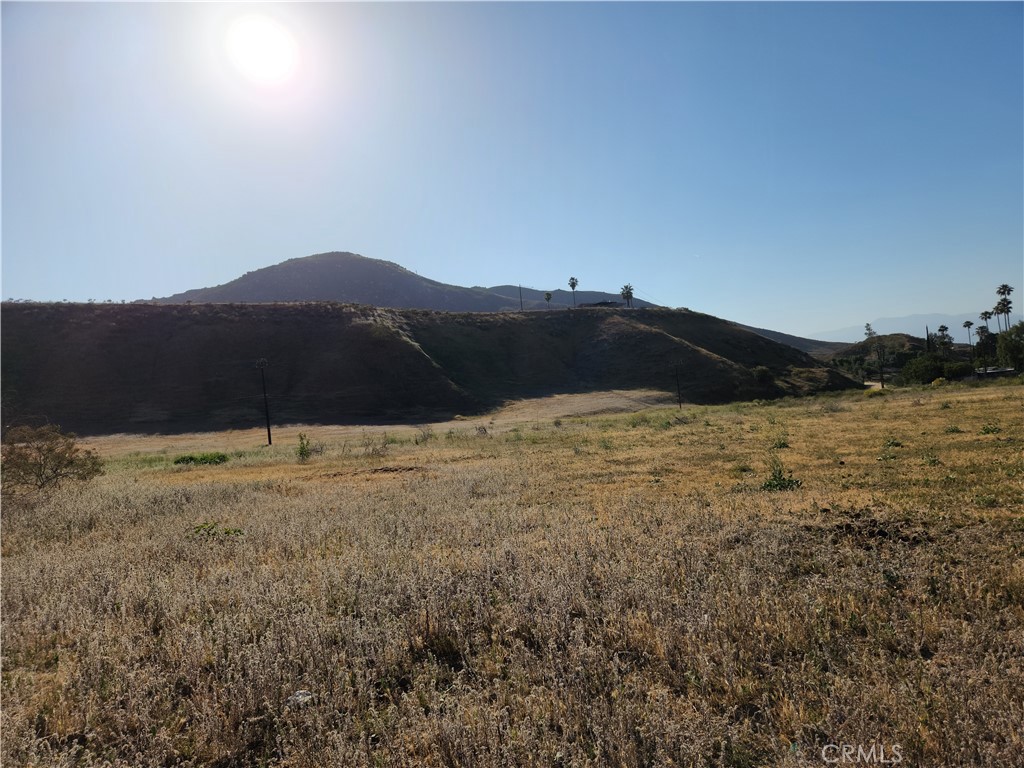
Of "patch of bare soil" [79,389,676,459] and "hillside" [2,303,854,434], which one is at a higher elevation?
"hillside" [2,303,854,434]

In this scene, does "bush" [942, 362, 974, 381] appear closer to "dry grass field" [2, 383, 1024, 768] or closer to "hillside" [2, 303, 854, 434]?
"hillside" [2, 303, 854, 434]

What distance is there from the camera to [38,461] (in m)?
15.2

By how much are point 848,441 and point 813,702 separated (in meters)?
16.7

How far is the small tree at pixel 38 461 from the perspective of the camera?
1464 cm

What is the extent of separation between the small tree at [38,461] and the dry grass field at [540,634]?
593 cm

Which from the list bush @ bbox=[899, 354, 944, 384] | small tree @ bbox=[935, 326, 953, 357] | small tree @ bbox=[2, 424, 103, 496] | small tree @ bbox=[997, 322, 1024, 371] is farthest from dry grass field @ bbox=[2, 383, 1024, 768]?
small tree @ bbox=[935, 326, 953, 357]

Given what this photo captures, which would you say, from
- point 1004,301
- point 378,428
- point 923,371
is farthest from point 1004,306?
point 378,428

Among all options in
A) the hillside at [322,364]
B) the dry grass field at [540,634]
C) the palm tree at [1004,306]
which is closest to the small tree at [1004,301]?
the palm tree at [1004,306]

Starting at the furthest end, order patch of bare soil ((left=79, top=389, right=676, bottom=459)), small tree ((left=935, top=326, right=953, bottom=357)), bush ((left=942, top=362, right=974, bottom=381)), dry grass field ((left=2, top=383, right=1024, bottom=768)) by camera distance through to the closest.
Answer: small tree ((left=935, top=326, right=953, bottom=357)), bush ((left=942, top=362, right=974, bottom=381)), patch of bare soil ((left=79, top=389, right=676, bottom=459)), dry grass field ((left=2, top=383, right=1024, bottom=768))

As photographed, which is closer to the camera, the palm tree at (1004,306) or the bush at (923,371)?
the bush at (923,371)

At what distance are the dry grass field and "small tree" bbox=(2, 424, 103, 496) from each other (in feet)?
19.4

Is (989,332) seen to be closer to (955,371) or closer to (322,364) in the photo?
(955,371)

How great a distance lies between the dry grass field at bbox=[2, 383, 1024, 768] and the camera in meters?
3.43

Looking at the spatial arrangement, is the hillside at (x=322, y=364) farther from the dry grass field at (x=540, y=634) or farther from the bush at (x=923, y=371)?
the dry grass field at (x=540, y=634)
